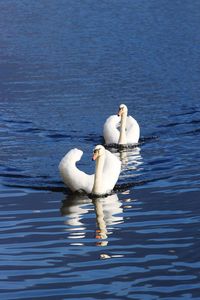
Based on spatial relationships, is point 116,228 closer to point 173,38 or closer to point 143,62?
point 143,62

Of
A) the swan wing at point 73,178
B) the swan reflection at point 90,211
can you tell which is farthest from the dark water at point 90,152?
the swan wing at point 73,178

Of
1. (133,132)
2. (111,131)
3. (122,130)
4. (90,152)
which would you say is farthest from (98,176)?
(111,131)

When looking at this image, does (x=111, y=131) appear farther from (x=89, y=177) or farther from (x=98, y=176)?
(x=98, y=176)

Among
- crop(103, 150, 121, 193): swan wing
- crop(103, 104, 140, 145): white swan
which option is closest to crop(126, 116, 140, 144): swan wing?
crop(103, 104, 140, 145): white swan

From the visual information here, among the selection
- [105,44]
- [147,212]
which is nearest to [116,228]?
[147,212]

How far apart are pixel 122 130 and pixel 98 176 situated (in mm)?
4807

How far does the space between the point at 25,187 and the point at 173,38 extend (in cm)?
2108

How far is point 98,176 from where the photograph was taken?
62.6 feet

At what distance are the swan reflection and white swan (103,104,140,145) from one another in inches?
187

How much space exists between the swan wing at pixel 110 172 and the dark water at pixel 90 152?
246 mm

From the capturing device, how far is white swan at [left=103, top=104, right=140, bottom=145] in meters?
23.6

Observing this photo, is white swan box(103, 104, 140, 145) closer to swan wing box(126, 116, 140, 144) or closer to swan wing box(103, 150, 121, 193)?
swan wing box(126, 116, 140, 144)

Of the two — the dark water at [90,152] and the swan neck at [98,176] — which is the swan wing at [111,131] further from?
the swan neck at [98,176]

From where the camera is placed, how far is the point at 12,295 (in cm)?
1293
